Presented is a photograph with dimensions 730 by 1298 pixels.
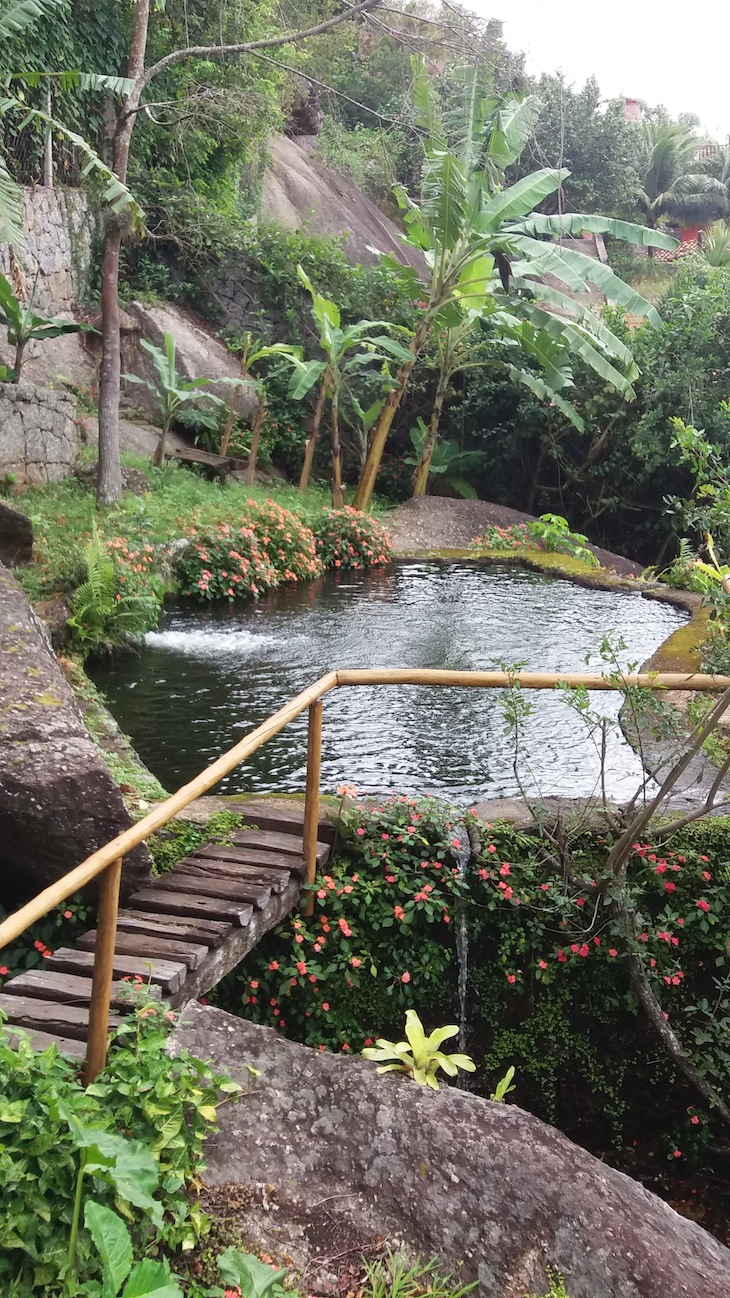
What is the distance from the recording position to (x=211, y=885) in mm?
3973

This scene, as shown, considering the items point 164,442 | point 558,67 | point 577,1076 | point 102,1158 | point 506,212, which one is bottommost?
point 577,1076

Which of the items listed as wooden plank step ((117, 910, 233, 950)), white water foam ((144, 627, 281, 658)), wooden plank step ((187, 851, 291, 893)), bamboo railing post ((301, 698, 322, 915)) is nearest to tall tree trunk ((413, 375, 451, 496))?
white water foam ((144, 627, 281, 658))

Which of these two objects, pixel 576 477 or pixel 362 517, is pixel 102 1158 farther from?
pixel 576 477

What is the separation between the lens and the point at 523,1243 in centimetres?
259

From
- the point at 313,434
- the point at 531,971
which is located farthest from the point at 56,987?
the point at 313,434

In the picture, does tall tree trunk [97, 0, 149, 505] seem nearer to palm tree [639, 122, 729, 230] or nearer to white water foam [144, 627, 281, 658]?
white water foam [144, 627, 281, 658]

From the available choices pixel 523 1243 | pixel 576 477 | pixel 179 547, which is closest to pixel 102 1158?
pixel 523 1243

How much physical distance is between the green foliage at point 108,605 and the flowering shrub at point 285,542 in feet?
9.70

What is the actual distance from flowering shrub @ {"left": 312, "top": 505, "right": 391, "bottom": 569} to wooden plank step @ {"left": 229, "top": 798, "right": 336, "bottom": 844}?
25.9 ft

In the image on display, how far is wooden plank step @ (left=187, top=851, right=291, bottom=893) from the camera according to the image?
4.02m

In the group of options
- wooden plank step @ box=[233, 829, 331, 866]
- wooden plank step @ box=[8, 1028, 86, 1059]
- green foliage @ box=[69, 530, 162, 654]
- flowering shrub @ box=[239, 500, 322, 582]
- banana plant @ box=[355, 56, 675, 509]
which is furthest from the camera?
banana plant @ box=[355, 56, 675, 509]

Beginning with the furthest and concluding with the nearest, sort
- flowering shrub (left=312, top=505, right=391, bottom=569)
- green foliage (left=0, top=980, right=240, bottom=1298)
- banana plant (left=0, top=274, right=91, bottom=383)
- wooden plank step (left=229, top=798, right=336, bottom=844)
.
A: 1. flowering shrub (left=312, top=505, right=391, bottom=569)
2. banana plant (left=0, top=274, right=91, bottom=383)
3. wooden plank step (left=229, top=798, right=336, bottom=844)
4. green foliage (left=0, top=980, right=240, bottom=1298)

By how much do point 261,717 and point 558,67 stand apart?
31.2ft

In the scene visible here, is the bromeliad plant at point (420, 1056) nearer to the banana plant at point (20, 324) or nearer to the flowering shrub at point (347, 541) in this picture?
the flowering shrub at point (347, 541)
